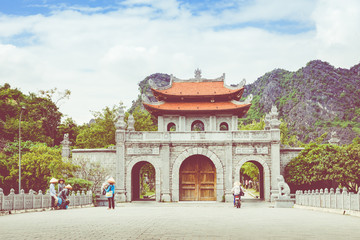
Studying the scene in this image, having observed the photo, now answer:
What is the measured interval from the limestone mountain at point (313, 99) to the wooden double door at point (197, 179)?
59.6 meters

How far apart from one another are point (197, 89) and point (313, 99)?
69834 millimetres

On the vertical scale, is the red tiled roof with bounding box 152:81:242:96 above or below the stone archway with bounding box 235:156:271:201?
above

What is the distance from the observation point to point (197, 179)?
33.4 metres

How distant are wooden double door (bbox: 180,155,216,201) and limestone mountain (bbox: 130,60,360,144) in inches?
2346

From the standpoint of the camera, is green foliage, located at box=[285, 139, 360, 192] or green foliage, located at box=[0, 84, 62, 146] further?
green foliage, located at box=[0, 84, 62, 146]

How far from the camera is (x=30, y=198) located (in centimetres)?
1948

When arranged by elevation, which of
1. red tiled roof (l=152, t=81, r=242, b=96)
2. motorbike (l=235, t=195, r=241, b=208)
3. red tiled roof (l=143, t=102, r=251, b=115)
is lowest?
motorbike (l=235, t=195, r=241, b=208)

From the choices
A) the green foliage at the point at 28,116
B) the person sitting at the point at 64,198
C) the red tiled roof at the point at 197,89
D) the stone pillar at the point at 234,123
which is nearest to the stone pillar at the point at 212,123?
the stone pillar at the point at 234,123

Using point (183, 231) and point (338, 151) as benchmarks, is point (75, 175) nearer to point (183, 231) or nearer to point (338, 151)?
point (338, 151)

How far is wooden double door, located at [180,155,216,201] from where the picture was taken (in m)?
33.0

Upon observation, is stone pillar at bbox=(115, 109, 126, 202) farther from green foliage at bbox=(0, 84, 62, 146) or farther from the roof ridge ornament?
green foliage at bbox=(0, 84, 62, 146)

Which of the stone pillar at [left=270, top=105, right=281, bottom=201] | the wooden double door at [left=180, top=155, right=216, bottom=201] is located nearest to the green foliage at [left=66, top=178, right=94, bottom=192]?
the wooden double door at [left=180, top=155, right=216, bottom=201]

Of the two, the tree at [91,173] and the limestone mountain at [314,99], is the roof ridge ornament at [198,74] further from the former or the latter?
the limestone mountain at [314,99]

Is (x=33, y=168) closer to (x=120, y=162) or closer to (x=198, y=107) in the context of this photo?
(x=120, y=162)
